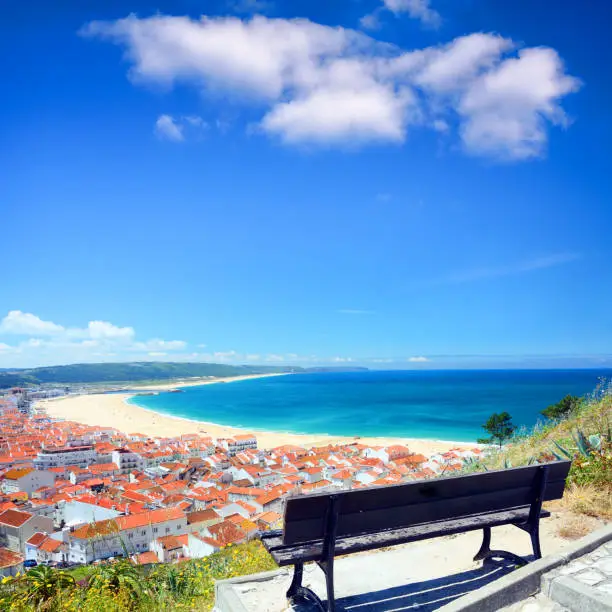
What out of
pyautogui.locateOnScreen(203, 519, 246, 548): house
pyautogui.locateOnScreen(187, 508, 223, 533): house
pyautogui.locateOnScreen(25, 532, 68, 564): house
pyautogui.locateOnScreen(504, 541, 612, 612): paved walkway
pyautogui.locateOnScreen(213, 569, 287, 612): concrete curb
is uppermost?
pyautogui.locateOnScreen(504, 541, 612, 612): paved walkway

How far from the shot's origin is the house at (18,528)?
77.4 feet

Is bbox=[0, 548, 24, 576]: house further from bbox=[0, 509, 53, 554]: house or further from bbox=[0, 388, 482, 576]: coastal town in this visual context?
bbox=[0, 509, 53, 554]: house

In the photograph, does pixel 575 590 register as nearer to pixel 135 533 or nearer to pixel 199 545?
pixel 199 545

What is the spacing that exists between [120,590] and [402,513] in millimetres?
3051

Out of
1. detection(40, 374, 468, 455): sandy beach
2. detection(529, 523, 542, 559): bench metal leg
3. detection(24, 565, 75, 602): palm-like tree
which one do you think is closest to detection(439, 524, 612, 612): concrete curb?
detection(529, 523, 542, 559): bench metal leg

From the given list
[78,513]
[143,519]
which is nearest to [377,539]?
[143,519]

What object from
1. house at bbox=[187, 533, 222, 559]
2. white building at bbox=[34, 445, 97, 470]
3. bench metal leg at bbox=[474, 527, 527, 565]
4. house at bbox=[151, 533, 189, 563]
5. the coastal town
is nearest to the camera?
bench metal leg at bbox=[474, 527, 527, 565]

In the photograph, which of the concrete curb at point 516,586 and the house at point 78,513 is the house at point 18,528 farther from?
the concrete curb at point 516,586

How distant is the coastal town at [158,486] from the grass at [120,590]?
13.8ft

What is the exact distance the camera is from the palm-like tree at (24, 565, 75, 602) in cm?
443

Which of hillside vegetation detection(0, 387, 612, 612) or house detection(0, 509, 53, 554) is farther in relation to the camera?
house detection(0, 509, 53, 554)

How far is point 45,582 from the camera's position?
456 centimetres

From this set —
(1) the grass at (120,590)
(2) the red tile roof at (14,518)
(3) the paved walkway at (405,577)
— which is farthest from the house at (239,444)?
(3) the paved walkway at (405,577)

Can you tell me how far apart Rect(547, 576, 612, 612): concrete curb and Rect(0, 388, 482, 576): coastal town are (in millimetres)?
7969
